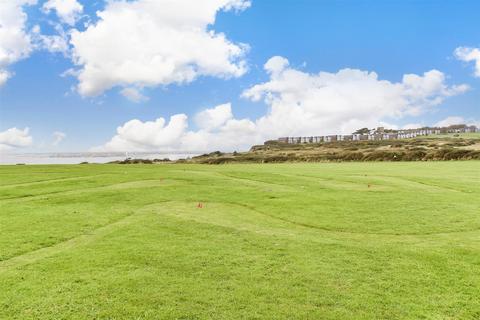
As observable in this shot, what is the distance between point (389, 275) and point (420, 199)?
12.7 metres

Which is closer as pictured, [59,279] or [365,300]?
[365,300]

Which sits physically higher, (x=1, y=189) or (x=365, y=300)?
(x=1, y=189)

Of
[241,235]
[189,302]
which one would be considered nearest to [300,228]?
[241,235]

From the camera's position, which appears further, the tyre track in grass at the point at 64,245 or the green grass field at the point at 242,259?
the tyre track in grass at the point at 64,245

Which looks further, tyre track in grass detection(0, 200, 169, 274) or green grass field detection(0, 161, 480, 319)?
tyre track in grass detection(0, 200, 169, 274)

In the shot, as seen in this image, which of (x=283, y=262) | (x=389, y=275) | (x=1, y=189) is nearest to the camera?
(x=389, y=275)

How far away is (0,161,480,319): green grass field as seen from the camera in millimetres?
8133

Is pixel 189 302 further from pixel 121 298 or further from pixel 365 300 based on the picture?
pixel 365 300

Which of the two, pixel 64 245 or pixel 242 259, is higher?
pixel 64 245

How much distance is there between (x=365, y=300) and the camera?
27.5 ft

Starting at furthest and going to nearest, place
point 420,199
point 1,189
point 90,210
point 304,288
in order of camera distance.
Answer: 1. point 1,189
2. point 420,199
3. point 90,210
4. point 304,288

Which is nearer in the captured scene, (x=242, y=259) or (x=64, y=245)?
(x=242, y=259)

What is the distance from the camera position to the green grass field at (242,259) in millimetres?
8133

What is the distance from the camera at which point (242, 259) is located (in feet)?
35.3
